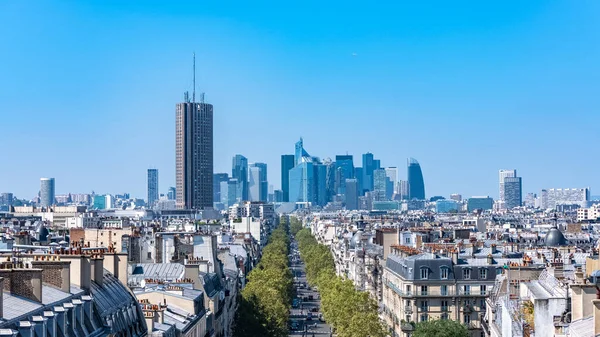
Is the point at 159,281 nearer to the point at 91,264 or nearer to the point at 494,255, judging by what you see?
the point at 91,264

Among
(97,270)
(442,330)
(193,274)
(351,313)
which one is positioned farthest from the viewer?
(351,313)

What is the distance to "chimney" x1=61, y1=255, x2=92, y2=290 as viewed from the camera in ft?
131

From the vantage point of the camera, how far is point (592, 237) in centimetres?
14188

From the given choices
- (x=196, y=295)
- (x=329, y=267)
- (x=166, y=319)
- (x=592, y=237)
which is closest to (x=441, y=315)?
(x=196, y=295)

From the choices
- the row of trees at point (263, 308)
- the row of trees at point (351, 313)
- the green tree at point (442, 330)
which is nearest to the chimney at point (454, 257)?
the row of trees at point (351, 313)

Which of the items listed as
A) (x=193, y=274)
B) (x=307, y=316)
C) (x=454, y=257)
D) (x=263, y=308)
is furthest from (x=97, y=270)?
(x=307, y=316)

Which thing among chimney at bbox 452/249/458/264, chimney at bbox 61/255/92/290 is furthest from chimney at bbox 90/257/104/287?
chimney at bbox 452/249/458/264

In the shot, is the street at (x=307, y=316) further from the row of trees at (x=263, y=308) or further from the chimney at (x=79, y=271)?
the chimney at (x=79, y=271)

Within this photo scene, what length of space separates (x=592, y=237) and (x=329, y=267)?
37.2m

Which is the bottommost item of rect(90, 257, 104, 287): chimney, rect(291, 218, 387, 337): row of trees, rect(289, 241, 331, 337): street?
rect(289, 241, 331, 337): street

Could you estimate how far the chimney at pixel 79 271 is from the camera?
131 feet

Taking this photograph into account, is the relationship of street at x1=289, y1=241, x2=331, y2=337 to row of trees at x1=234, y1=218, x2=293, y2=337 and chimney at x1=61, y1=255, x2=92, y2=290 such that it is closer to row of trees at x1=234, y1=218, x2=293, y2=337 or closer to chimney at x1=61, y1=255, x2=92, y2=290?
row of trees at x1=234, y1=218, x2=293, y2=337

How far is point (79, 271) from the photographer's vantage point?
39938 millimetres

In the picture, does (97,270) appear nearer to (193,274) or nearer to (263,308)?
(193,274)
